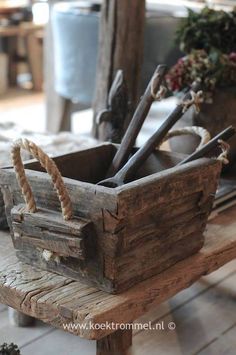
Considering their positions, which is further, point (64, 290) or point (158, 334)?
point (158, 334)

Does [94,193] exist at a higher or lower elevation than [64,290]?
higher

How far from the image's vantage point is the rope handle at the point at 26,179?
3.67ft

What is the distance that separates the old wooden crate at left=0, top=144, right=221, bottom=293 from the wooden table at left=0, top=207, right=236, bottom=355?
0.02 metres

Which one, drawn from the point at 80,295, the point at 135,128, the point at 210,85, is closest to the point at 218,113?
the point at 210,85

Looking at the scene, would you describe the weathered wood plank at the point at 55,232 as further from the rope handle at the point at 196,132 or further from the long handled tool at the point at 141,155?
the rope handle at the point at 196,132

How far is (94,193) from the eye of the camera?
1110mm

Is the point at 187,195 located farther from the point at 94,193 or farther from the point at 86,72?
the point at 86,72

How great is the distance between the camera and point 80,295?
1.16 m

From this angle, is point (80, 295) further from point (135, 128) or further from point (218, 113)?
point (218, 113)

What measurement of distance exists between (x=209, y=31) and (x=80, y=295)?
114 cm

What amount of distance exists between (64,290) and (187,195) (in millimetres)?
298

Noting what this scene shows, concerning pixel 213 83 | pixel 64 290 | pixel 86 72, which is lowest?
pixel 86 72

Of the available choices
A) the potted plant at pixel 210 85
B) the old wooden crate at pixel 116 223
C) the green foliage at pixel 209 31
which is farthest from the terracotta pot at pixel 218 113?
the old wooden crate at pixel 116 223

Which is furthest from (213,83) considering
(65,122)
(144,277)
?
(65,122)
